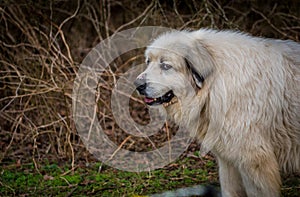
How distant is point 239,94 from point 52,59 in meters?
2.99

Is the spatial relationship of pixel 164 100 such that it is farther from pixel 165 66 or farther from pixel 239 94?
pixel 239 94

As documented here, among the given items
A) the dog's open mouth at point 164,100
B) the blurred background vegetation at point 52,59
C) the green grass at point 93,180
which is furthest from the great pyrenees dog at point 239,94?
the blurred background vegetation at point 52,59

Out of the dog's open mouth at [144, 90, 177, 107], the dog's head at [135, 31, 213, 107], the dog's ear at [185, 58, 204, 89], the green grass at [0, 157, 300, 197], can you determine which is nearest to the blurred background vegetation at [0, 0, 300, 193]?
the green grass at [0, 157, 300, 197]

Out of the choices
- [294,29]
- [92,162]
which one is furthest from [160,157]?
[294,29]

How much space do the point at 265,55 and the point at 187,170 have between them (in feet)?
6.38

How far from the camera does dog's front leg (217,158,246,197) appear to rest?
14.0ft

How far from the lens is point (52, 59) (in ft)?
20.0

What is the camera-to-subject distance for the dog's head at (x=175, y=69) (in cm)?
394

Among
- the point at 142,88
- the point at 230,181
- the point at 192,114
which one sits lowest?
the point at 230,181

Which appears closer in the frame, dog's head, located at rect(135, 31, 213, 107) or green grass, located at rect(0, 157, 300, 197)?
dog's head, located at rect(135, 31, 213, 107)

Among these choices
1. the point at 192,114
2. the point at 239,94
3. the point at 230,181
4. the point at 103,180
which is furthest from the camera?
the point at 103,180

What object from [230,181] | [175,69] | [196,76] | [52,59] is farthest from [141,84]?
[52,59]

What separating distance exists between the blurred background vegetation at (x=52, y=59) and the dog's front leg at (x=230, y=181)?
1.93 meters

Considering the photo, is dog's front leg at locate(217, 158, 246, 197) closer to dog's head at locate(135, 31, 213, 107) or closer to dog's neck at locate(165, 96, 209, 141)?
→ dog's neck at locate(165, 96, 209, 141)
